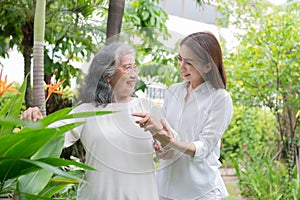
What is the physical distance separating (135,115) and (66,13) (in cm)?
237

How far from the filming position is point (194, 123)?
4.74 ft

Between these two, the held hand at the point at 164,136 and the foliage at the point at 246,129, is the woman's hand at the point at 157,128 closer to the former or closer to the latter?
the held hand at the point at 164,136

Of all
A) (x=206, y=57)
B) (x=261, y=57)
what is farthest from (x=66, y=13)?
(x=206, y=57)

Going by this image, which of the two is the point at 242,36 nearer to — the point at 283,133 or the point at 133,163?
the point at 283,133

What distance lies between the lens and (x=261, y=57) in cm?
418

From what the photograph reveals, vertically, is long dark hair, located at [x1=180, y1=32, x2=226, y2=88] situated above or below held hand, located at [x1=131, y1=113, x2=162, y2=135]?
above

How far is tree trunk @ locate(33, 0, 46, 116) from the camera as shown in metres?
1.79

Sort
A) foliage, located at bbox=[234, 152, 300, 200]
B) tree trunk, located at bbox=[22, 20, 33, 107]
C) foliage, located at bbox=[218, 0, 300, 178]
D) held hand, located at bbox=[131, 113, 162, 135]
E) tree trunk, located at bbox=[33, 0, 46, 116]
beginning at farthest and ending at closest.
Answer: foliage, located at bbox=[218, 0, 300, 178]
foliage, located at bbox=[234, 152, 300, 200]
tree trunk, located at bbox=[22, 20, 33, 107]
tree trunk, located at bbox=[33, 0, 46, 116]
held hand, located at bbox=[131, 113, 162, 135]

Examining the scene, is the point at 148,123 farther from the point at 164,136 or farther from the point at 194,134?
the point at 194,134

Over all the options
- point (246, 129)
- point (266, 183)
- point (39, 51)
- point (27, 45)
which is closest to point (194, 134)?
point (39, 51)

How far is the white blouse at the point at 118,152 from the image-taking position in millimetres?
1345

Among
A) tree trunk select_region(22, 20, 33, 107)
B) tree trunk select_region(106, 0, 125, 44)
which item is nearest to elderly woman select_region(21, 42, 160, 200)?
tree trunk select_region(106, 0, 125, 44)

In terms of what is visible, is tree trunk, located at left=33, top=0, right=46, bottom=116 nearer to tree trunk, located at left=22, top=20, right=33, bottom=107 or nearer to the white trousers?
the white trousers

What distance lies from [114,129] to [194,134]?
0.89 ft
